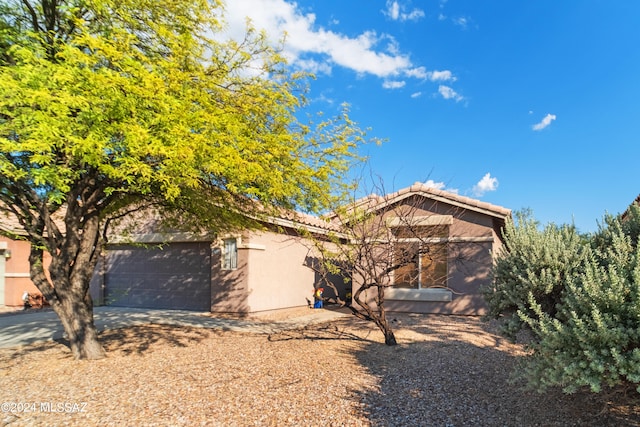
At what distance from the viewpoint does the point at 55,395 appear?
5.53m

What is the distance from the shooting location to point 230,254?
13.6 meters

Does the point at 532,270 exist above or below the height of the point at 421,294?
above

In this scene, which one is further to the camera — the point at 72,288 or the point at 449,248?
the point at 449,248

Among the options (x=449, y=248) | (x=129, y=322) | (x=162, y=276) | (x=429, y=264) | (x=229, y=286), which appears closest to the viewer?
(x=129, y=322)

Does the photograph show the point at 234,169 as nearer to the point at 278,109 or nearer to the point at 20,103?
the point at 278,109

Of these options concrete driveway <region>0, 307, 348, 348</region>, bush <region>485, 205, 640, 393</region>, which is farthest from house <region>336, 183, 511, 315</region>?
bush <region>485, 205, 640, 393</region>

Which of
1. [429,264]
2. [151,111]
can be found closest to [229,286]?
[429,264]

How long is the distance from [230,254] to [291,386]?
8452 millimetres

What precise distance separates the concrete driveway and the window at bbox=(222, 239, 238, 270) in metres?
1.79

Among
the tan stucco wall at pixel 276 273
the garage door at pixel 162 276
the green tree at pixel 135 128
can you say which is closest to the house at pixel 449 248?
the tan stucco wall at pixel 276 273

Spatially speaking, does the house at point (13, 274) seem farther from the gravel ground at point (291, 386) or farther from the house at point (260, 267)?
the gravel ground at point (291, 386)

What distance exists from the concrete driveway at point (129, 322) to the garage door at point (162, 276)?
A: 0.61m

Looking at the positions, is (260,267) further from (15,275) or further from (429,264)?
(15,275)

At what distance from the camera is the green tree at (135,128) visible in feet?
16.2
